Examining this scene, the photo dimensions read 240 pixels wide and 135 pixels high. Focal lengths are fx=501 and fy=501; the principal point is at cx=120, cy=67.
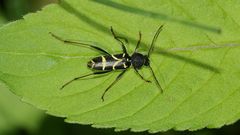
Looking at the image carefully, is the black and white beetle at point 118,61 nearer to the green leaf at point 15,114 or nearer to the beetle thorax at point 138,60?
the beetle thorax at point 138,60

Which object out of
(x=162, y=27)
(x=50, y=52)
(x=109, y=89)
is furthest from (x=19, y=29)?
(x=162, y=27)

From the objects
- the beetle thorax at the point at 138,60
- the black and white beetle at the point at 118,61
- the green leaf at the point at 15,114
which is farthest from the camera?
the green leaf at the point at 15,114

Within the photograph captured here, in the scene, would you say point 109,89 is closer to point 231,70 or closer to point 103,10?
point 103,10

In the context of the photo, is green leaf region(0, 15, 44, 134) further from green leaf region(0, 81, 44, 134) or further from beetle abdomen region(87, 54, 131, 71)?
beetle abdomen region(87, 54, 131, 71)

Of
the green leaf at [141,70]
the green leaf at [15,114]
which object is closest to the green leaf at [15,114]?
the green leaf at [15,114]

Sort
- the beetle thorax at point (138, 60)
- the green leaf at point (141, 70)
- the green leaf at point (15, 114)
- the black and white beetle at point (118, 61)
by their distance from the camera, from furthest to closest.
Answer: the green leaf at point (15, 114)
the beetle thorax at point (138, 60)
the black and white beetle at point (118, 61)
the green leaf at point (141, 70)

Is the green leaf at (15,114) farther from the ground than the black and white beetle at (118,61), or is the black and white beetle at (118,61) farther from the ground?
the black and white beetle at (118,61)
